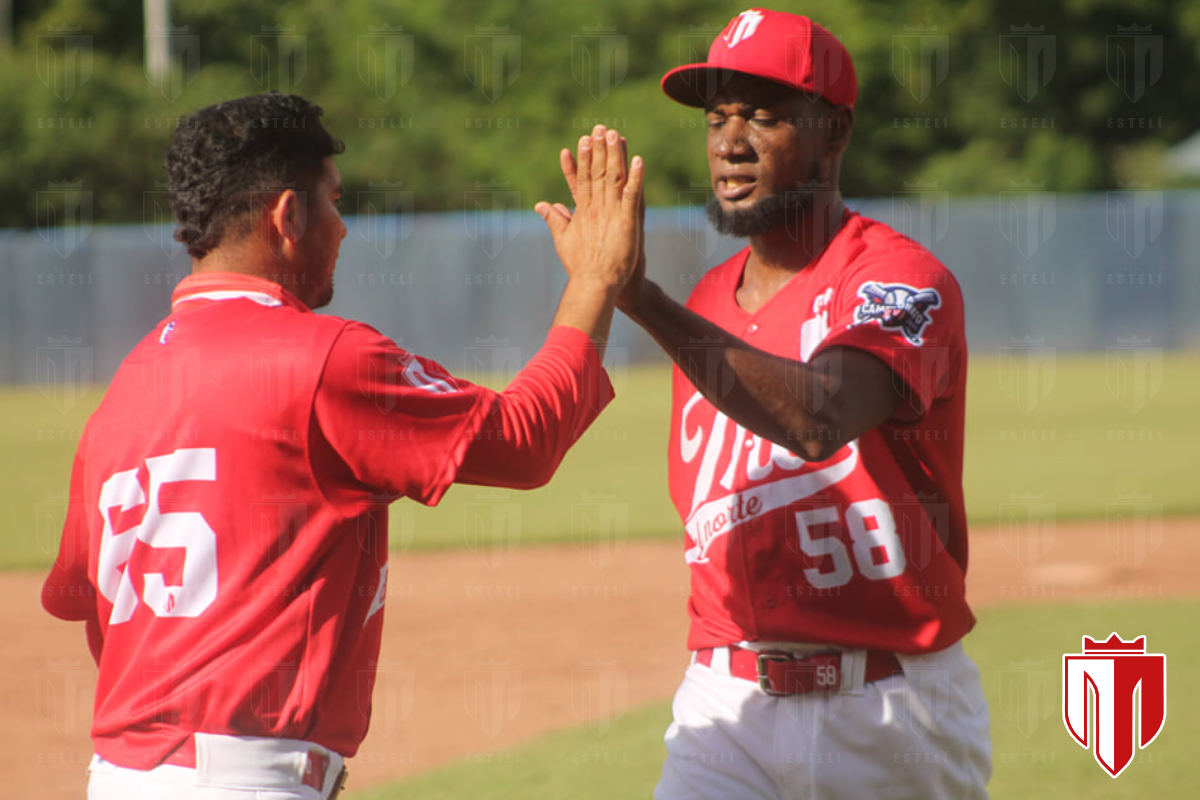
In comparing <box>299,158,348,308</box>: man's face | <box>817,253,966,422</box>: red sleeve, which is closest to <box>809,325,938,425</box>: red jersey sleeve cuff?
<box>817,253,966,422</box>: red sleeve

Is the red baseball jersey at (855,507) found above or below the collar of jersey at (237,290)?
below

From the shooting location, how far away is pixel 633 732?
625cm

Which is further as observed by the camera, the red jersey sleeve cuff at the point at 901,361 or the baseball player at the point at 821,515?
the baseball player at the point at 821,515

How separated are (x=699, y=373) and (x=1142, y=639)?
17.7 ft

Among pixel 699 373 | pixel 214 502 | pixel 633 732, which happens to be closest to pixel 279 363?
pixel 214 502

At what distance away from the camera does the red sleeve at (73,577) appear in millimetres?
2729

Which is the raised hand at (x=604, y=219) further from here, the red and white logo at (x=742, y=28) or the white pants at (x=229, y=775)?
the white pants at (x=229, y=775)

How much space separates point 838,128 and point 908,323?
80 cm

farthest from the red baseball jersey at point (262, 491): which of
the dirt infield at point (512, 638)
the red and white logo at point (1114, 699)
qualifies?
the dirt infield at point (512, 638)

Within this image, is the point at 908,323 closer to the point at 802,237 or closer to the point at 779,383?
the point at 779,383

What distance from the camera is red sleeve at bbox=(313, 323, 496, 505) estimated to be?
7.72ft

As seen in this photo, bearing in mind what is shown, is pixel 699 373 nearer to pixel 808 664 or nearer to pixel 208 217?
→ pixel 808 664

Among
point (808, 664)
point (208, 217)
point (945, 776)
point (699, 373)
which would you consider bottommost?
point (945, 776)

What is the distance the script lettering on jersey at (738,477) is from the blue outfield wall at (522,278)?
799 inches
